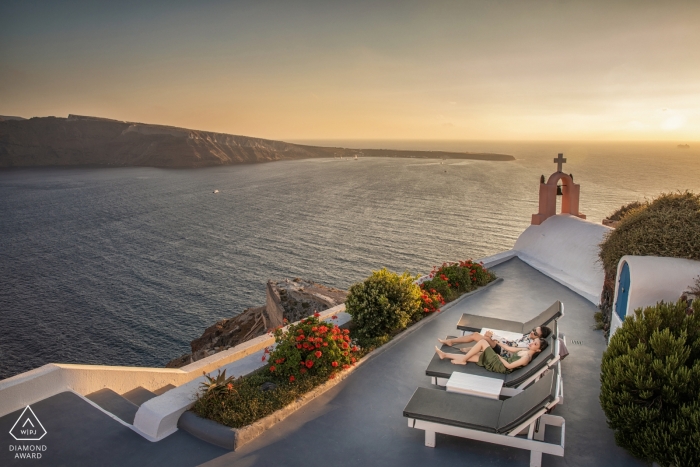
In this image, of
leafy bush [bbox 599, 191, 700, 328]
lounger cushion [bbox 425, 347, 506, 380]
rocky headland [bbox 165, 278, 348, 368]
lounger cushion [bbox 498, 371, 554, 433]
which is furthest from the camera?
rocky headland [bbox 165, 278, 348, 368]

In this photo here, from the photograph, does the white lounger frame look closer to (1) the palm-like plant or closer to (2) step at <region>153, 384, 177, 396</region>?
(1) the palm-like plant

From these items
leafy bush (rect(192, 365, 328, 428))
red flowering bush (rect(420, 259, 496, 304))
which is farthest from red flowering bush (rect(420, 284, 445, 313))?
leafy bush (rect(192, 365, 328, 428))

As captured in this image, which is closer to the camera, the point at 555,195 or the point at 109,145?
the point at 555,195

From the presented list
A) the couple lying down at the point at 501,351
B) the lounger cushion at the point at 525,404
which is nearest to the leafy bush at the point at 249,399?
the couple lying down at the point at 501,351

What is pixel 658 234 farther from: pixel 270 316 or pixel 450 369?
pixel 270 316

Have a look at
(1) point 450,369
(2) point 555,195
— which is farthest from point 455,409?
(2) point 555,195

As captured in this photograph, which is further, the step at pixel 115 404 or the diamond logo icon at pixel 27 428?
the step at pixel 115 404

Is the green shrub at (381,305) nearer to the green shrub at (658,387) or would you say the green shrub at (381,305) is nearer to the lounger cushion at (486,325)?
the lounger cushion at (486,325)
